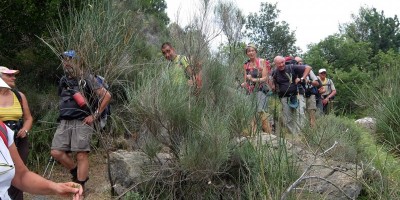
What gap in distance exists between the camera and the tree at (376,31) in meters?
40.6

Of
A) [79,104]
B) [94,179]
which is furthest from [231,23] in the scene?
[94,179]

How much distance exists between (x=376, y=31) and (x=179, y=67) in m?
38.8

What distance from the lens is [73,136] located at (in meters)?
5.40

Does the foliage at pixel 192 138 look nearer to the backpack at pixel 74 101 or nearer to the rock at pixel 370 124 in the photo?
the backpack at pixel 74 101

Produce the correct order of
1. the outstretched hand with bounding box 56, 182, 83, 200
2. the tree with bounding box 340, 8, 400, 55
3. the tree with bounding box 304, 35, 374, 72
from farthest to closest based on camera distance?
the tree with bounding box 340, 8, 400, 55 → the tree with bounding box 304, 35, 374, 72 → the outstretched hand with bounding box 56, 182, 83, 200

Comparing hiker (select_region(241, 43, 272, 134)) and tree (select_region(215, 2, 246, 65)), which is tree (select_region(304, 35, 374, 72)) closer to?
hiker (select_region(241, 43, 272, 134))

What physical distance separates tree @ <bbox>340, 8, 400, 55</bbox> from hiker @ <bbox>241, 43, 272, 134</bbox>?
3508 cm

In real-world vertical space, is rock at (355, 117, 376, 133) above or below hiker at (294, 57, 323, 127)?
below

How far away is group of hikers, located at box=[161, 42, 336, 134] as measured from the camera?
17.5ft

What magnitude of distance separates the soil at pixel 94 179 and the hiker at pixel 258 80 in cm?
184

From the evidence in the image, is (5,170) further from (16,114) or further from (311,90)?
(311,90)

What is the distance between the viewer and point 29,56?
777 cm

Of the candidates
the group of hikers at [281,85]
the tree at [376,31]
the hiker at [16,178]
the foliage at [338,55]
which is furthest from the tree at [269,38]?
the tree at [376,31]

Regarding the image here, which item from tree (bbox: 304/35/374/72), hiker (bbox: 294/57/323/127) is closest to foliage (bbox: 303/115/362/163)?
hiker (bbox: 294/57/323/127)
